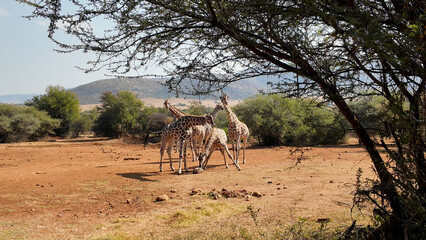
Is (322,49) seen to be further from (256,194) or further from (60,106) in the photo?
(60,106)

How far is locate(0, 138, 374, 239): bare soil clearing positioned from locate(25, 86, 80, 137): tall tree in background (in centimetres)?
2673

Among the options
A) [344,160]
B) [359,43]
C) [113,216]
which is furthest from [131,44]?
[344,160]

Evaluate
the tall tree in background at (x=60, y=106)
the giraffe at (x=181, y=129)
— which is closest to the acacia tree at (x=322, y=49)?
the giraffe at (x=181, y=129)

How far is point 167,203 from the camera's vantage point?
24.7 feet

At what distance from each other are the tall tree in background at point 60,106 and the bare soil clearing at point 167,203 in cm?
2673

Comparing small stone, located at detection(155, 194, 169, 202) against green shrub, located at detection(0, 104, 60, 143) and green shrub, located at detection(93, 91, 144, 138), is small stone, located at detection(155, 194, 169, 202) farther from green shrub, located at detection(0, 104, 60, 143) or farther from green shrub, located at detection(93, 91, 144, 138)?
green shrub, located at detection(93, 91, 144, 138)

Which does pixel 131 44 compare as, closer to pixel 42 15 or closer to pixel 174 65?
pixel 174 65

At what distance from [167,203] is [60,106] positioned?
33.7 meters

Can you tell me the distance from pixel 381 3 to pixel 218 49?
2.08 meters

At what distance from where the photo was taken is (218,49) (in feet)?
15.5

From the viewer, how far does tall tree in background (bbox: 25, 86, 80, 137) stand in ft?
121

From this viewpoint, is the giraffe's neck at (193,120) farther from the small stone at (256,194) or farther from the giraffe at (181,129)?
the small stone at (256,194)

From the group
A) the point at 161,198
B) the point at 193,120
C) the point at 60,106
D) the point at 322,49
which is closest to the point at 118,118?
the point at 60,106

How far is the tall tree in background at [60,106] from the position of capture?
36812 millimetres
